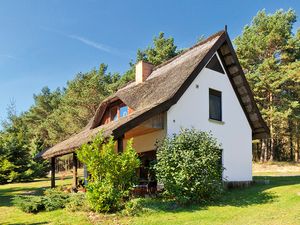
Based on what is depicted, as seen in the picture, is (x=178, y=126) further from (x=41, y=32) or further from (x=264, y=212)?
(x=41, y=32)

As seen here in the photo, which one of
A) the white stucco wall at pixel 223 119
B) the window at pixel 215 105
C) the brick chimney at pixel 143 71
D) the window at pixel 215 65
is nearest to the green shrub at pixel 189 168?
the white stucco wall at pixel 223 119

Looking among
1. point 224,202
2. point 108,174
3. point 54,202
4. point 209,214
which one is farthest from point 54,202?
point 224,202

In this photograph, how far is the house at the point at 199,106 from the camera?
16.4 metres

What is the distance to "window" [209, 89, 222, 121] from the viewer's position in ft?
61.1

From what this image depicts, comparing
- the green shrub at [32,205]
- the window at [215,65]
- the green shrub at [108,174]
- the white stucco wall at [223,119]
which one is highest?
the window at [215,65]

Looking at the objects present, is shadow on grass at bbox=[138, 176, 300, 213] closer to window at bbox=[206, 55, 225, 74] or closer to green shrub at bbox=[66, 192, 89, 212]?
green shrub at bbox=[66, 192, 89, 212]

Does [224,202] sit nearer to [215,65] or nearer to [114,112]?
[215,65]

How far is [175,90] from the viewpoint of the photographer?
1600cm

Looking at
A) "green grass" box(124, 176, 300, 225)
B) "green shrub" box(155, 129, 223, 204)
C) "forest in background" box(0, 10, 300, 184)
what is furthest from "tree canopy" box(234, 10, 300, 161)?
"green shrub" box(155, 129, 223, 204)

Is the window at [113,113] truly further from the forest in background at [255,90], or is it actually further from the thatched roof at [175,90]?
the forest in background at [255,90]

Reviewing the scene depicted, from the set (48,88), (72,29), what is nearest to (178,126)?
(72,29)

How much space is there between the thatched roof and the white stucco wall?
0.63m

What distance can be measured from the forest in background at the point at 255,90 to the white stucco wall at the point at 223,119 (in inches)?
696

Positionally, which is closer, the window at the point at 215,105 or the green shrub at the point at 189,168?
the green shrub at the point at 189,168
